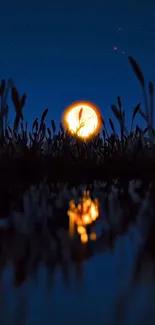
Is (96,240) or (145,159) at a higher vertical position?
(145,159)

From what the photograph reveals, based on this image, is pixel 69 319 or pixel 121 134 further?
pixel 121 134

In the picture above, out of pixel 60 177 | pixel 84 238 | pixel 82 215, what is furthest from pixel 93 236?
pixel 60 177

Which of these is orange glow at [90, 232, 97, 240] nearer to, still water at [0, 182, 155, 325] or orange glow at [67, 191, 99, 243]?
orange glow at [67, 191, 99, 243]

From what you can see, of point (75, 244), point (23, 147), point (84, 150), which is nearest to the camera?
point (75, 244)

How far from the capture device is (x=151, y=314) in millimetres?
321

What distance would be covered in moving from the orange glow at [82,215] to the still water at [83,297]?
200mm

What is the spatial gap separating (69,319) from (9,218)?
1.94 feet

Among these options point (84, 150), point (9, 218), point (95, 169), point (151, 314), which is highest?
point (84, 150)

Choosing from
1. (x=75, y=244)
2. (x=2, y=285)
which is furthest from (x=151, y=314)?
(x=75, y=244)

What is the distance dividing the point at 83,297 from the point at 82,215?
23.1 inches

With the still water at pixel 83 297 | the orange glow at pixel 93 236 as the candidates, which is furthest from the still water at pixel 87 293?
the orange glow at pixel 93 236

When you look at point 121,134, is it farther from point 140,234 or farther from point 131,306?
point 131,306

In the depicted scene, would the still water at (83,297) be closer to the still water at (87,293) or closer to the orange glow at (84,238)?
the still water at (87,293)

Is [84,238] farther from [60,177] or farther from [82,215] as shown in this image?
[60,177]
